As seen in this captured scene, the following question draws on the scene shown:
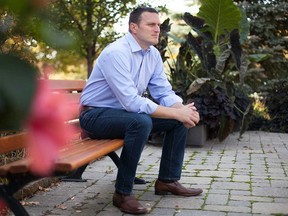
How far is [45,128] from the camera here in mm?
505

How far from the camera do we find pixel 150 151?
19.7ft

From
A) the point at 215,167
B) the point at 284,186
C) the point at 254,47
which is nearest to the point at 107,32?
the point at 254,47

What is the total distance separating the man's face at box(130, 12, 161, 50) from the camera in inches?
135

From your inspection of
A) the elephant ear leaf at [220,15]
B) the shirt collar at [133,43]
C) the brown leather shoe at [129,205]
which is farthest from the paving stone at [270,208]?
the elephant ear leaf at [220,15]

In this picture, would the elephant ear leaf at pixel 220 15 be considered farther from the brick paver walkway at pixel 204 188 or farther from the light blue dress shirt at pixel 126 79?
the light blue dress shirt at pixel 126 79

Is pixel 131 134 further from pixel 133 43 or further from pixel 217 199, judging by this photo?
pixel 217 199

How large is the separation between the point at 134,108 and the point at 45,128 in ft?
8.74

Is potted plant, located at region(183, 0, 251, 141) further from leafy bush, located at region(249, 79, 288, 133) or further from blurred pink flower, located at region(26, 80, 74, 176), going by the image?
blurred pink flower, located at region(26, 80, 74, 176)

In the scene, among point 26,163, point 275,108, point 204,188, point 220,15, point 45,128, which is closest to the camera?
point 45,128

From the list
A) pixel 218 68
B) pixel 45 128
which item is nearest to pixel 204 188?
pixel 218 68

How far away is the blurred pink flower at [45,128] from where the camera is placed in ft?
1.63

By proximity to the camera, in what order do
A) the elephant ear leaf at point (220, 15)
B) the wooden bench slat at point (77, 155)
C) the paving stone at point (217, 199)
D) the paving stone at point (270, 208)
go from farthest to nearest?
the elephant ear leaf at point (220, 15) → the paving stone at point (217, 199) → the paving stone at point (270, 208) → the wooden bench slat at point (77, 155)

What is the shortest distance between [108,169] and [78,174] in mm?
640

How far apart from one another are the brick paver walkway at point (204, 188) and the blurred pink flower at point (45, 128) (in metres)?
2.65
